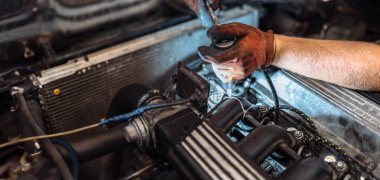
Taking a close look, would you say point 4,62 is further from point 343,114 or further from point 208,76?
point 343,114

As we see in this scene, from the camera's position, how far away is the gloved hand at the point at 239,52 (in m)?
1.33

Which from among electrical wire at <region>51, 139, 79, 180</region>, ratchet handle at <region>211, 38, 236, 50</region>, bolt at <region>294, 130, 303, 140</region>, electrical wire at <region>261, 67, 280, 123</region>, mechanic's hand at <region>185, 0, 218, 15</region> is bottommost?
bolt at <region>294, 130, 303, 140</region>

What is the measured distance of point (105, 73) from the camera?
1.75 metres

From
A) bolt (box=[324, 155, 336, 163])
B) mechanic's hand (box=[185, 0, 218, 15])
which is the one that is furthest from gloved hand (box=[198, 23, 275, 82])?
bolt (box=[324, 155, 336, 163])

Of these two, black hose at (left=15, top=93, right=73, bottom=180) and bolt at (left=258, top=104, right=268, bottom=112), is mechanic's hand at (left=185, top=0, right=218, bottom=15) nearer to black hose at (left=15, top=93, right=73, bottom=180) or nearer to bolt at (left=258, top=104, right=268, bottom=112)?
bolt at (left=258, top=104, right=268, bottom=112)

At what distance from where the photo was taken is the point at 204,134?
1145 mm

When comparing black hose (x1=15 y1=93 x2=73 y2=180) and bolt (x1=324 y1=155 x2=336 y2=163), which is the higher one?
black hose (x1=15 y1=93 x2=73 y2=180)

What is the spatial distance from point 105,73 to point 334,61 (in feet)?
3.18

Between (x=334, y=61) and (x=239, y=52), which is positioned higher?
(x=239, y=52)

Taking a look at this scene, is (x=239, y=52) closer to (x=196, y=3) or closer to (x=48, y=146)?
(x=196, y=3)

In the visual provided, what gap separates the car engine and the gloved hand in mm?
85

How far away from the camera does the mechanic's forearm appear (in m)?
1.43

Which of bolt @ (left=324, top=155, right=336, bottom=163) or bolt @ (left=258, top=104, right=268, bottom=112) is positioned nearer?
bolt @ (left=324, top=155, right=336, bottom=163)

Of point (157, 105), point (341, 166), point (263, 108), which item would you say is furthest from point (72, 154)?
point (341, 166)
